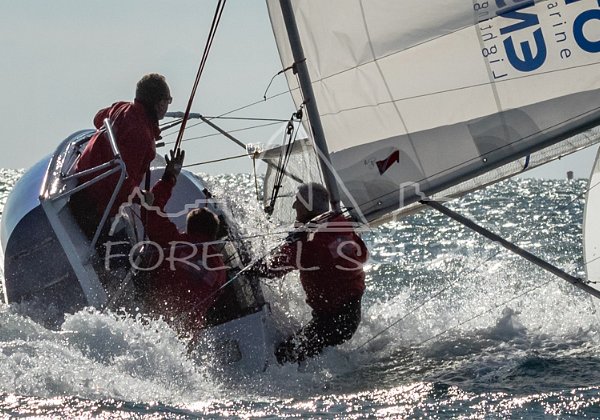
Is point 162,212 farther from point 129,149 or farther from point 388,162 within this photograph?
point 388,162

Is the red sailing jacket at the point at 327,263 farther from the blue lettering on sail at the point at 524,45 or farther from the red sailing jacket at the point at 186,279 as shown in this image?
the blue lettering on sail at the point at 524,45

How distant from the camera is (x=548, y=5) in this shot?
5391 millimetres

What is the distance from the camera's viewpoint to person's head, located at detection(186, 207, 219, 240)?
577 centimetres

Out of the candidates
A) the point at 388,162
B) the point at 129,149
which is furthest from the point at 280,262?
the point at 129,149

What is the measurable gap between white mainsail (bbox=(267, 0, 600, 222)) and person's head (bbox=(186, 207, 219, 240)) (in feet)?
2.18

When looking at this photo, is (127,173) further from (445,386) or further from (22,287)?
(445,386)

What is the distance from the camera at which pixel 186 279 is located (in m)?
5.73

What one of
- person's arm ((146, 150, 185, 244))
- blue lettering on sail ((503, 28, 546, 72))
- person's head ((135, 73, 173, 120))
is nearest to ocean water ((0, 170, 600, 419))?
person's arm ((146, 150, 185, 244))

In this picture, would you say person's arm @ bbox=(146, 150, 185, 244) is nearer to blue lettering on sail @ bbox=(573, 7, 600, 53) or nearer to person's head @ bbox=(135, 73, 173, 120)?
person's head @ bbox=(135, 73, 173, 120)

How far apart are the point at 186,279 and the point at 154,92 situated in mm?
1016

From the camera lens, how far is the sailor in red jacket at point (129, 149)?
600 centimetres

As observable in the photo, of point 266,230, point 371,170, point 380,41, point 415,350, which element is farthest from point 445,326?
point 380,41

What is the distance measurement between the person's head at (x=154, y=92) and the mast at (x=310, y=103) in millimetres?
758

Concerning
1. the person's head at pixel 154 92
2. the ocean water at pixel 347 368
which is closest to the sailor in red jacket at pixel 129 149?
the person's head at pixel 154 92
